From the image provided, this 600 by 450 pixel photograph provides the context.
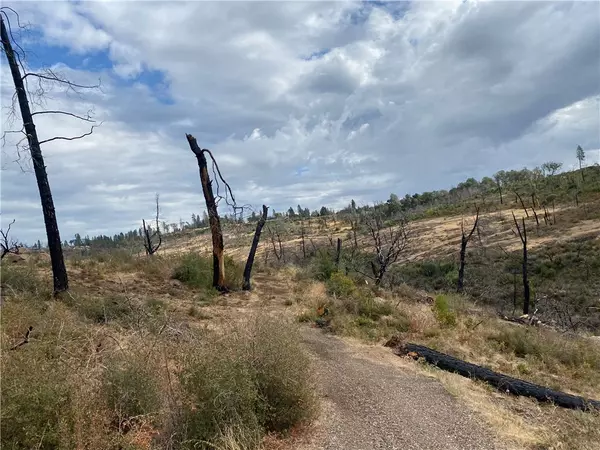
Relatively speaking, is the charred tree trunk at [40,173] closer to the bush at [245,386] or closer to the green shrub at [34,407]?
the bush at [245,386]

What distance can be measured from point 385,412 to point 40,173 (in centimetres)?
982

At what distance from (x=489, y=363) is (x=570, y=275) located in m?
28.1

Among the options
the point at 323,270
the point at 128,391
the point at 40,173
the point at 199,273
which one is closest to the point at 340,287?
the point at 323,270

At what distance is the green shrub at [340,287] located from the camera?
1756 cm

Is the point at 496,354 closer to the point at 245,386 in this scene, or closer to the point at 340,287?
the point at 340,287

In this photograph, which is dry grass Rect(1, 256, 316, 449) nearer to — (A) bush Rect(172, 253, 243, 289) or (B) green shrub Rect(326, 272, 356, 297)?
(A) bush Rect(172, 253, 243, 289)

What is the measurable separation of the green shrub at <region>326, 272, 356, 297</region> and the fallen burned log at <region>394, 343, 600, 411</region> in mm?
5548

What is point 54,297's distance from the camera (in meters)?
11.6

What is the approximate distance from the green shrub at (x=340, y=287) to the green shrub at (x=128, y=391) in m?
11.8

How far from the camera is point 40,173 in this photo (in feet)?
39.0

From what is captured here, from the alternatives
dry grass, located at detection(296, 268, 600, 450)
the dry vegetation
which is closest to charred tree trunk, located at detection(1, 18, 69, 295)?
the dry vegetation

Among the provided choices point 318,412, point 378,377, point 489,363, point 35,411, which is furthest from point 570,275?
point 35,411

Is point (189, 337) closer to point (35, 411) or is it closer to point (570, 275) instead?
point (35, 411)

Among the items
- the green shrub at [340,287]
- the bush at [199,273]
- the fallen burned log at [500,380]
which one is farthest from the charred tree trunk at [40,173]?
the green shrub at [340,287]
